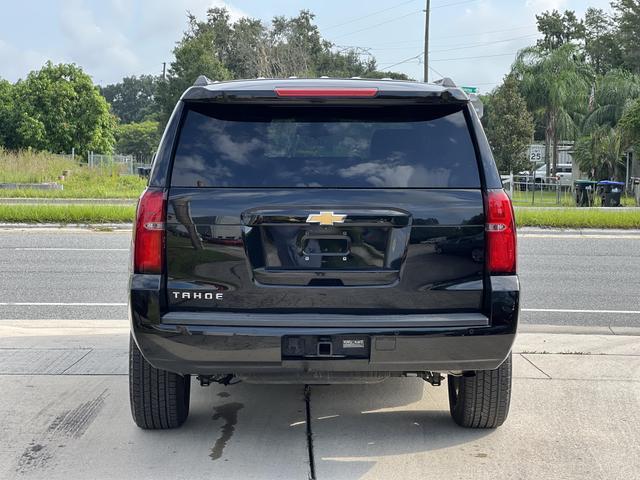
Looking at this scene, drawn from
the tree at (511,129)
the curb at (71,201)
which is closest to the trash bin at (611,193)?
the curb at (71,201)

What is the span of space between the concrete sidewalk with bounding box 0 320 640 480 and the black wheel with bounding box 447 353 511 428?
9 cm

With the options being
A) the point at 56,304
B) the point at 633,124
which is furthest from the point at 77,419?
the point at 633,124

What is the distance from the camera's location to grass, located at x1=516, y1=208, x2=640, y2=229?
17922 millimetres

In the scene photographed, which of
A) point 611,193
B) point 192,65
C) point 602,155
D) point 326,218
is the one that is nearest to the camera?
point 326,218

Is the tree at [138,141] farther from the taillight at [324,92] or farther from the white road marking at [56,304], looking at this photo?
the taillight at [324,92]

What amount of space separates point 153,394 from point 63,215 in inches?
552

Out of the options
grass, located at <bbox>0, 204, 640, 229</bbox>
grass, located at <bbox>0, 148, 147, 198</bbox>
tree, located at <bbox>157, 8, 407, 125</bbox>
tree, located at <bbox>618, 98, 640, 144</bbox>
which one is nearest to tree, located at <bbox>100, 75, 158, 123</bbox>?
tree, located at <bbox>157, 8, 407, 125</bbox>

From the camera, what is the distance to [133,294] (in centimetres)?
395

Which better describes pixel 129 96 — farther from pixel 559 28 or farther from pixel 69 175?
pixel 69 175

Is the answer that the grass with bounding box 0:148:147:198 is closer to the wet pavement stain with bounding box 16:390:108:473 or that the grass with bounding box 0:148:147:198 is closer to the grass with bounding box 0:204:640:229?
the grass with bounding box 0:204:640:229

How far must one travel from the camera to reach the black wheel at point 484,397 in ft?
14.7

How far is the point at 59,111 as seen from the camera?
46.6 meters

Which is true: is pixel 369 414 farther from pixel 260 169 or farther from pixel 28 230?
pixel 28 230

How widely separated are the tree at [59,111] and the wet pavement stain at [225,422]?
43.2 metres
